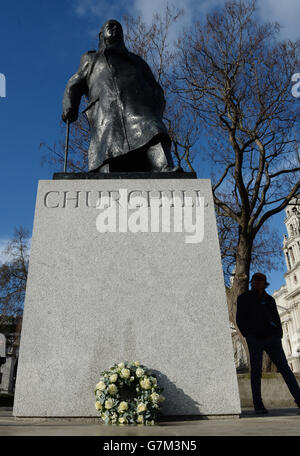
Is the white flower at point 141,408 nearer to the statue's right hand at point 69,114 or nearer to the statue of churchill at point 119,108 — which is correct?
the statue of churchill at point 119,108

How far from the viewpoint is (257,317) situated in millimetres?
4676

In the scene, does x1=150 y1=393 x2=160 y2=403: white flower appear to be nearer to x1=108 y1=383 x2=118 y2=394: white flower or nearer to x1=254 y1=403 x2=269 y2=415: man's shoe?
x1=108 y1=383 x2=118 y2=394: white flower

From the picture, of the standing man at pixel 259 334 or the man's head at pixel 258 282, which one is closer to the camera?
the standing man at pixel 259 334

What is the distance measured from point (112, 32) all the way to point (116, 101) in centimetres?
114

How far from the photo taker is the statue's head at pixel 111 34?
18.2 ft

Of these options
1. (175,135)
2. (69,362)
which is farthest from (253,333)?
(175,135)

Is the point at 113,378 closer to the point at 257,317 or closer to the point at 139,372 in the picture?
the point at 139,372

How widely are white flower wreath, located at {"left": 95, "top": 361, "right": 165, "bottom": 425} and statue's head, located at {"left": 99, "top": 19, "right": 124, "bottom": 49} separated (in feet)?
14.7

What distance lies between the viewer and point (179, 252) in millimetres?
4027

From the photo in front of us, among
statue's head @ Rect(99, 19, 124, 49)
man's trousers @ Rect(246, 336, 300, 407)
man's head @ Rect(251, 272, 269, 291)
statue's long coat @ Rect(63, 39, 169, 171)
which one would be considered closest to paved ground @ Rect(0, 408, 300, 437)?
man's trousers @ Rect(246, 336, 300, 407)

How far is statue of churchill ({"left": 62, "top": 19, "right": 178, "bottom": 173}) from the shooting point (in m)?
4.90

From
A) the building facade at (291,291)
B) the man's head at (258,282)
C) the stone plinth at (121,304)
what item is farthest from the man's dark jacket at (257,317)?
the building facade at (291,291)

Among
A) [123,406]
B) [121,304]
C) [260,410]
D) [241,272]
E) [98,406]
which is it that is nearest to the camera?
[123,406]

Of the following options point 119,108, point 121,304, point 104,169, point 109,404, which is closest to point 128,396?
point 109,404
